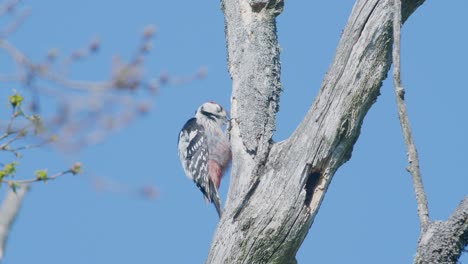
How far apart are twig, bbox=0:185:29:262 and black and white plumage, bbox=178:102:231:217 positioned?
435 centimetres

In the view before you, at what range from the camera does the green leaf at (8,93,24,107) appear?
11.9 ft

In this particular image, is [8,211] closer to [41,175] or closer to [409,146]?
[41,175]

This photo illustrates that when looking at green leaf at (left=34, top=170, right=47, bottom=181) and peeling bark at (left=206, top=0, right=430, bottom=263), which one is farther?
peeling bark at (left=206, top=0, right=430, bottom=263)

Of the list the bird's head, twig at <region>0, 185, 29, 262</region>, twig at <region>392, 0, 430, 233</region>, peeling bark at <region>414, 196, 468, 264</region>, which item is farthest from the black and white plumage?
twig at <region>0, 185, 29, 262</region>

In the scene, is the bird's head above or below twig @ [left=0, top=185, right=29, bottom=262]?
above

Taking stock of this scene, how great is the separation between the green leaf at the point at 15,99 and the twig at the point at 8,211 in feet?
2.78

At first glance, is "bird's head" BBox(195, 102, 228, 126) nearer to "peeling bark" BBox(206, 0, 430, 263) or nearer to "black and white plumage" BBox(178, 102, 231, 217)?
"black and white plumage" BBox(178, 102, 231, 217)

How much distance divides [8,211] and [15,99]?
100 centimetres

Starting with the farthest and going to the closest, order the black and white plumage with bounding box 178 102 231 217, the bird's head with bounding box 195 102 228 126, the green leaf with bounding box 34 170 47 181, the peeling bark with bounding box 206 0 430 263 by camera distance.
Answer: the bird's head with bounding box 195 102 228 126 < the black and white plumage with bounding box 178 102 231 217 < the peeling bark with bounding box 206 0 430 263 < the green leaf with bounding box 34 170 47 181

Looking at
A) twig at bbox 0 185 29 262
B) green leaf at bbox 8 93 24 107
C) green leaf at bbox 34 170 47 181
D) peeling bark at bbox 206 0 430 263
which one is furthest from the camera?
peeling bark at bbox 206 0 430 263

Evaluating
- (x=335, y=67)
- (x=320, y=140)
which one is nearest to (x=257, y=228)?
(x=320, y=140)

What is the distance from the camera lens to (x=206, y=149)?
298 inches

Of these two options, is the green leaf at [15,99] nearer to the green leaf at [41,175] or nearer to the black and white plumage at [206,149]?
the green leaf at [41,175]

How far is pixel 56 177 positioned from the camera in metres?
3.43
